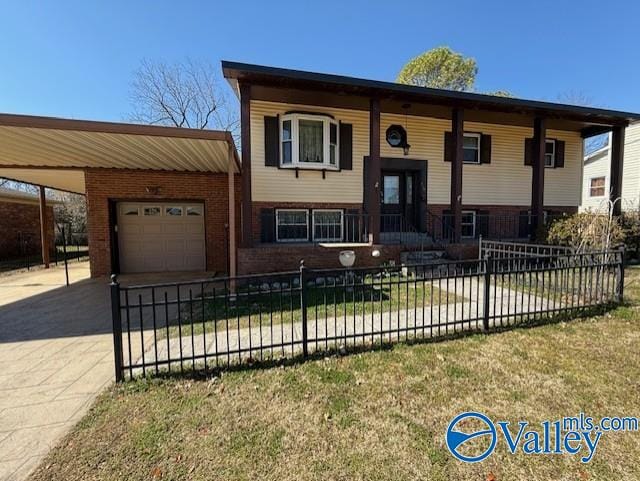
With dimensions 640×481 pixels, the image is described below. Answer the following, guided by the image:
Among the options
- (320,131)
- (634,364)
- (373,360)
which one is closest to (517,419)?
(373,360)

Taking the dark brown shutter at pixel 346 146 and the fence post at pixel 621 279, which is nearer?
the fence post at pixel 621 279

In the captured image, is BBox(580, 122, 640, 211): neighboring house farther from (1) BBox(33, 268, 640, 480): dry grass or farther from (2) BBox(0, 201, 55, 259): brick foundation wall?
(2) BBox(0, 201, 55, 259): brick foundation wall

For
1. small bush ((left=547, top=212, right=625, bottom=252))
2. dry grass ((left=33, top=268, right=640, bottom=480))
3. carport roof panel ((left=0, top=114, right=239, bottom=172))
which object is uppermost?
carport roof panel ((left=0, top=114, right=239, bottom=172))

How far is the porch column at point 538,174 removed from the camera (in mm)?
10367

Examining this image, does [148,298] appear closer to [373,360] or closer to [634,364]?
[373,360]

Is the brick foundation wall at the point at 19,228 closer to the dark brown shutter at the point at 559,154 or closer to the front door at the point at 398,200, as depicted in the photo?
the front door at the point at 398,200

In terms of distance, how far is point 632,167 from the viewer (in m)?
15.5

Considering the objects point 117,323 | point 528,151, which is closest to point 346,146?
point 528,151

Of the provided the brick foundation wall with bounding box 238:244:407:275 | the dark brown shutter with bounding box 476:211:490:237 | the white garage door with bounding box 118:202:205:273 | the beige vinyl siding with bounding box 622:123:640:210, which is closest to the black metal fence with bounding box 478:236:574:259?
the brick foundation wall with bounding box 238:244:407:275

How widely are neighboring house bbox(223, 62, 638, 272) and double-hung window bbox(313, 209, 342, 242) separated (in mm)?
33

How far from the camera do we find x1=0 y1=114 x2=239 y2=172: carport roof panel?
4973 mm

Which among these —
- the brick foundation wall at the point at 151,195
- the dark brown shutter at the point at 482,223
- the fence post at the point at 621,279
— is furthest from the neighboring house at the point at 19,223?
the fence post at the point at 621,279

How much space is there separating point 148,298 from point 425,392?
19.5 feet

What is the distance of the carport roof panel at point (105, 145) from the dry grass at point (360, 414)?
403 centimetres
